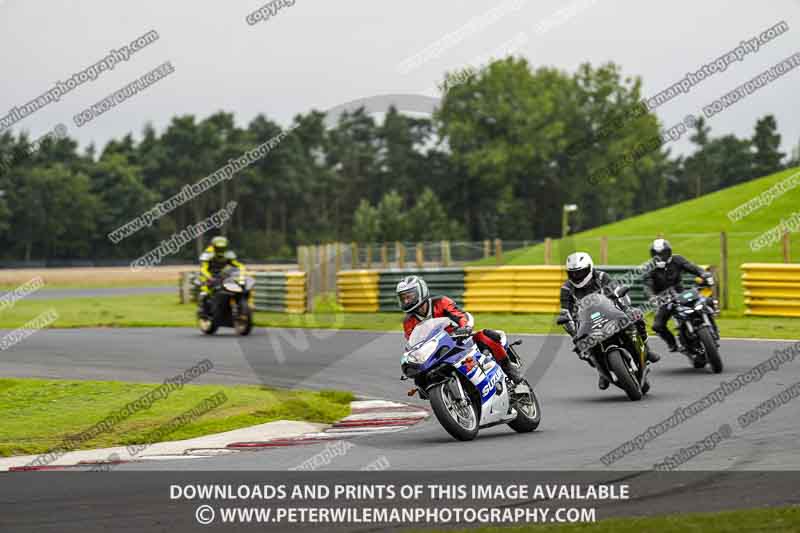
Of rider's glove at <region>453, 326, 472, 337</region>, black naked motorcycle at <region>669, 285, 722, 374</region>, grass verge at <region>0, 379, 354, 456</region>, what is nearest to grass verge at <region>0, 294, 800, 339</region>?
black naked motorcycle at <region>669, 285, 722, 374</region>

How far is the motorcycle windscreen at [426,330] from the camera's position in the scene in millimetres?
11172

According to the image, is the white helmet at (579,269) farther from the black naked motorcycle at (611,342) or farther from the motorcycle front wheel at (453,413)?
the motorcycle front wheel at (453,413)

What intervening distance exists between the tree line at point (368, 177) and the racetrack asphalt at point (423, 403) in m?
67.0

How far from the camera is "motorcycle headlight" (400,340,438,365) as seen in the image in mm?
10977

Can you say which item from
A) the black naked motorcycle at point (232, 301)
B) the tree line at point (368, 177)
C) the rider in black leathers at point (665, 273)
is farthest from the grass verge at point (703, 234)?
the tree line at point (368, 177)

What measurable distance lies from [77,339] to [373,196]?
369 ft

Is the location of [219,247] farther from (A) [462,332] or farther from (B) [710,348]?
(A) [462,332]

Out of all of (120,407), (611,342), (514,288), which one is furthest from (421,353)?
(514,288)

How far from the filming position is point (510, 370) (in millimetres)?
11812

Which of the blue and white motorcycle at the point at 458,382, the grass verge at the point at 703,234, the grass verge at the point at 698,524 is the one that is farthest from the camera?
the grass verge at the point at 703,234

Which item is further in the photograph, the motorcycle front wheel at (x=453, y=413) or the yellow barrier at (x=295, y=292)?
the yellow barrier at (x=295, y=292)

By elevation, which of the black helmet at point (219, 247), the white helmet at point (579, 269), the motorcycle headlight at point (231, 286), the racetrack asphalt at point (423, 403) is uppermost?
the black helmet at point (219, 247)

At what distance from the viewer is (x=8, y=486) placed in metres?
9.34

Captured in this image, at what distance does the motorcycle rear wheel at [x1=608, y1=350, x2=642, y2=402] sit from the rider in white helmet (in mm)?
314
